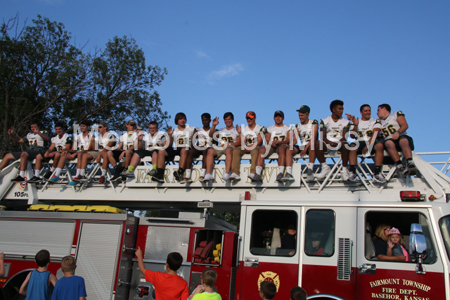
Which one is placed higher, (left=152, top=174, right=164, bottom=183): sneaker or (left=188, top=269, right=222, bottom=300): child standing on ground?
(left=152, top=174, right=164, bottom=183): sneaker

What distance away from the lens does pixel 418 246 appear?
14.7 ft

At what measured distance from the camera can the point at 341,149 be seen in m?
6.46

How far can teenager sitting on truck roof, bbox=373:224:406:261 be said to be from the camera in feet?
16.1

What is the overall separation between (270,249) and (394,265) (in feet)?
5.37

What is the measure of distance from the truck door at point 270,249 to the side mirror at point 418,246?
1468 millimetres

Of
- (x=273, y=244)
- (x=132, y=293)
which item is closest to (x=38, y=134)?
(x=132, y=293)

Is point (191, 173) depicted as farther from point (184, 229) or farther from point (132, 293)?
point (132, 293)

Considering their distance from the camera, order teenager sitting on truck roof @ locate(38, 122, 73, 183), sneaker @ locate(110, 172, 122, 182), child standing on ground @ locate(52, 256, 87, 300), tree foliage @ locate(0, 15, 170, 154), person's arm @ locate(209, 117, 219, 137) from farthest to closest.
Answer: tree foliage @ locate(0, 15, 170, 154)
teenager sitting on truck roof @ locate(38, 122, 73, 183)
person's arm @ locate(209, 117, 219, 137)
sneaker @ locate(110, 172, 122, 182)
child standing on ground @ locate(52, 256, 87, 300)

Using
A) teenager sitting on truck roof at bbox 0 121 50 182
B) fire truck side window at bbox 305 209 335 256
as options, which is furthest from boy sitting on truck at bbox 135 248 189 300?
teenager sitting on truck roof at bbox 0 121 50 182

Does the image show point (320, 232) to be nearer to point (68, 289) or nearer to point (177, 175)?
point (177, 175)

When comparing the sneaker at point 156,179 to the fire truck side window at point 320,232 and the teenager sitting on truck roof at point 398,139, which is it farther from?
the teenager sitting on truck roof at point 398,139

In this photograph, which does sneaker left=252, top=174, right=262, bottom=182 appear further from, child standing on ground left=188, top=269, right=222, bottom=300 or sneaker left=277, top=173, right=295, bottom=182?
child standing on ground left=188, top=269, right=222, bottom=300

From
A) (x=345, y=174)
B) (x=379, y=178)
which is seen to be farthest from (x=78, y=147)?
(x=379, y=178)

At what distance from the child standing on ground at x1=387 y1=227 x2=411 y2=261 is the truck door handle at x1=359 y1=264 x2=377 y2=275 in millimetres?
283
